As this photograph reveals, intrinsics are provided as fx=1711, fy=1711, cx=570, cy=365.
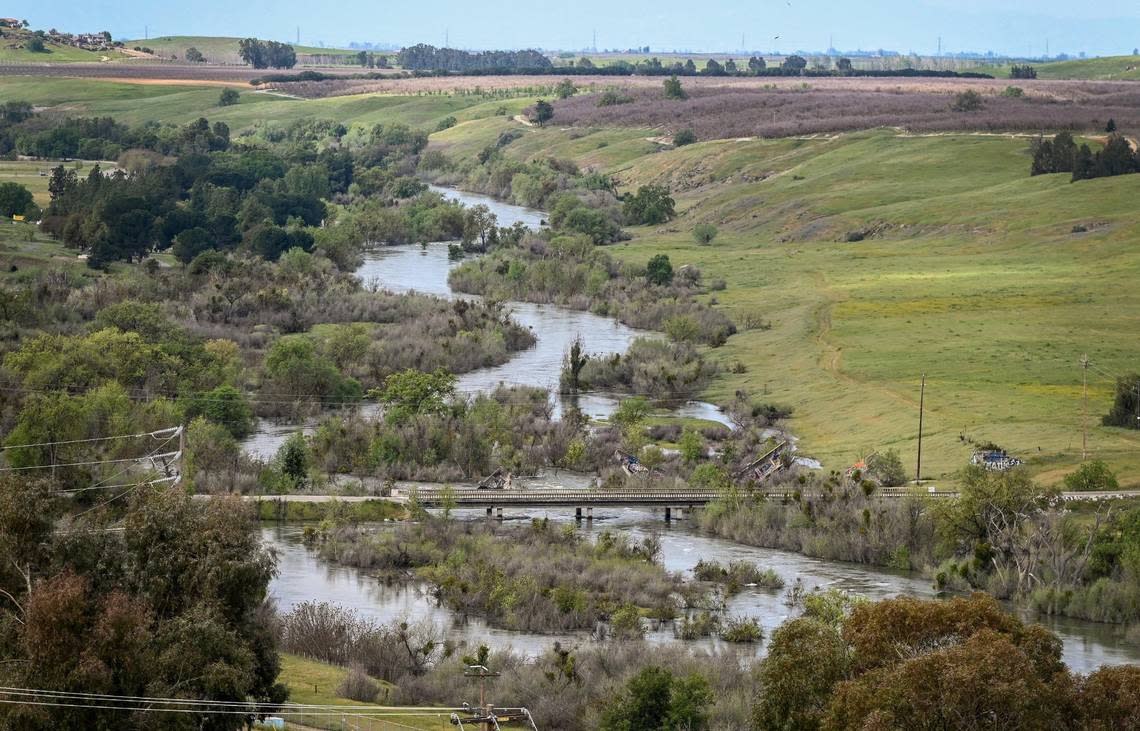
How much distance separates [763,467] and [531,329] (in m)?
36.3

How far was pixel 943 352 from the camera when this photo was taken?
82125mm

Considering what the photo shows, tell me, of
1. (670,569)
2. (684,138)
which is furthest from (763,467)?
(684,138)

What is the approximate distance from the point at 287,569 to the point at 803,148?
12126 centimetres

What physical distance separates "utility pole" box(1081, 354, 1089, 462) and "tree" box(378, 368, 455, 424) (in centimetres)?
2560

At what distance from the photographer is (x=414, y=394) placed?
72500 mm

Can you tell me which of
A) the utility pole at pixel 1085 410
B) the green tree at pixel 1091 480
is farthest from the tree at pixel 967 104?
the green tree at pixel 1091 480

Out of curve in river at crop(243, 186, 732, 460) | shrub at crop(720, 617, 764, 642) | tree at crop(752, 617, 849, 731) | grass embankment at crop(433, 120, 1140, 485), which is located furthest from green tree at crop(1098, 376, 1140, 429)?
tree at crop(752, 617, 849, 731)

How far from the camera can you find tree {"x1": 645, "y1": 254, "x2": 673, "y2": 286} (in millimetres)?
111750

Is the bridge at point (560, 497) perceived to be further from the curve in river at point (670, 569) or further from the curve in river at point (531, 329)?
the curve in river at point (531, 329)

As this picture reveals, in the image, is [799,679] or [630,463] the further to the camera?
[630,463]

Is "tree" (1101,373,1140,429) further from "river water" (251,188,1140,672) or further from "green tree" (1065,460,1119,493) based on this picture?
"river water" (251,188,1140,672)

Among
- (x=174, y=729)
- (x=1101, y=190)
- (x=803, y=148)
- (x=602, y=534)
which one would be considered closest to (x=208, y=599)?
(x=174, y=729)

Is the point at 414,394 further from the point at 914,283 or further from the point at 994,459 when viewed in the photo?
the point at 914,283

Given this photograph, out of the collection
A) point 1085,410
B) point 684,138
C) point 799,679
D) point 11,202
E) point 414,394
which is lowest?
point 11,202
